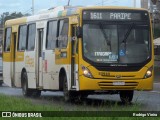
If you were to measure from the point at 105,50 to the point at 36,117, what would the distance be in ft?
24.1

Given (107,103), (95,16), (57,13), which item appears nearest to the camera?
(107,103)

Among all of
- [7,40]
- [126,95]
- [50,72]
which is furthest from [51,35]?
[7,40]

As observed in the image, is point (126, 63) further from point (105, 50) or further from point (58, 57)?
point (58, 57)

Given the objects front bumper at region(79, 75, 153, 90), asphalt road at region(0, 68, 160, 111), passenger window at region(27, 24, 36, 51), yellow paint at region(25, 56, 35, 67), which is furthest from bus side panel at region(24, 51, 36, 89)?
front bumper at region(79, 75, 153, 90)

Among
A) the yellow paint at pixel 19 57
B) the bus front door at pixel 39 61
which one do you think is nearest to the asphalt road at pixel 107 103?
the bus front door at pixel 39 61

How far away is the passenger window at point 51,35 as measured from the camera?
786 inches

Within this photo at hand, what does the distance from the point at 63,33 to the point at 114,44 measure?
2.16m

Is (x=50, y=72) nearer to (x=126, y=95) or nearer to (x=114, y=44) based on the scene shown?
(x=126, y=95)

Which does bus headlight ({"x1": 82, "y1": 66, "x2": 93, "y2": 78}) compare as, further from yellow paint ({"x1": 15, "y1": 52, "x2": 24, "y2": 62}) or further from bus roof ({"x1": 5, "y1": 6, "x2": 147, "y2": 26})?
yellow paint ({"x1": 15, "y1": 52, "x2": 24, "y2": 62})

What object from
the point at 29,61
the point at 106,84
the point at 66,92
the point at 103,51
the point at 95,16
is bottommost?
the point at 66,92

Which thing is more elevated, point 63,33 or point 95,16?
point 95,16

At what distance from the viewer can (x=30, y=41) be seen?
2270cm

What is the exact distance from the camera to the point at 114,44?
17.7 meters

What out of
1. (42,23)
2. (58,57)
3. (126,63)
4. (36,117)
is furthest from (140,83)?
(36,117)
